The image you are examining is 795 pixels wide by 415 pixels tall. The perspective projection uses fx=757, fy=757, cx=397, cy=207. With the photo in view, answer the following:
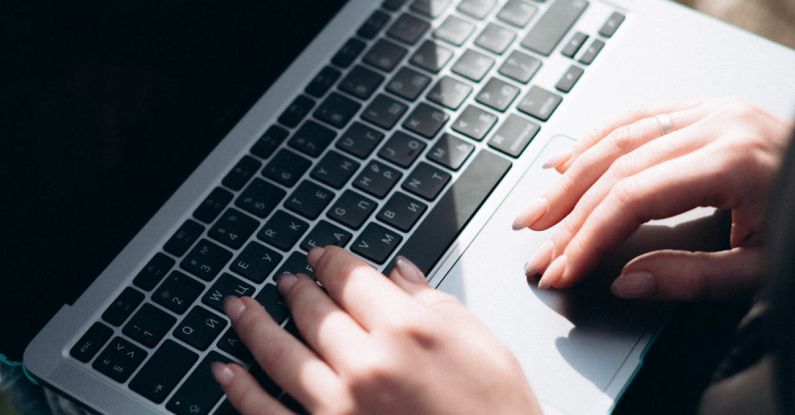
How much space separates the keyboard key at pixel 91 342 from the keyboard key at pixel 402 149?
0.96 ft

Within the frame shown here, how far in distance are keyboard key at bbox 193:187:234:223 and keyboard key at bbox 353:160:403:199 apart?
0.12 meters

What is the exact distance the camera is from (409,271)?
2.09 ft

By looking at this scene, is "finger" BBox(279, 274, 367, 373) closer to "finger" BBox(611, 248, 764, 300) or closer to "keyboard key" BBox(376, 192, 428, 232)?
"keyboard key" BBox(376, 192, 428, 232)

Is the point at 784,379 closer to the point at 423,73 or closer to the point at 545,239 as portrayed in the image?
the point at 545,239

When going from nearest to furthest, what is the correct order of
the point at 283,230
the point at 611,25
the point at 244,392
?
1. the point at 244,392
2. the point at 283,230
3. the point at 611,25

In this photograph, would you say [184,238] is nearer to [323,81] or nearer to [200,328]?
[200,328]

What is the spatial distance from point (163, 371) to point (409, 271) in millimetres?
216

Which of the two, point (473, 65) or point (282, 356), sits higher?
point (473, 65)

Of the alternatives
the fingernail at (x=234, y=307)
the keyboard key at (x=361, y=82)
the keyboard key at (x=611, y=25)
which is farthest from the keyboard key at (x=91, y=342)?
the keyboard key at (x=611, y=25)

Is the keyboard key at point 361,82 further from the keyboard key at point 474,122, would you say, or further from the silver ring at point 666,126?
the silver ring at point 666,126

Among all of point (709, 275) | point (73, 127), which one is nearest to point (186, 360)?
point (73, 127)

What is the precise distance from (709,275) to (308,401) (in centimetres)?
34

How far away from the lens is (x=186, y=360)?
2.02 feet

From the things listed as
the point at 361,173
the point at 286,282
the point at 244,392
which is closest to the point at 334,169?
the point at 361,173
